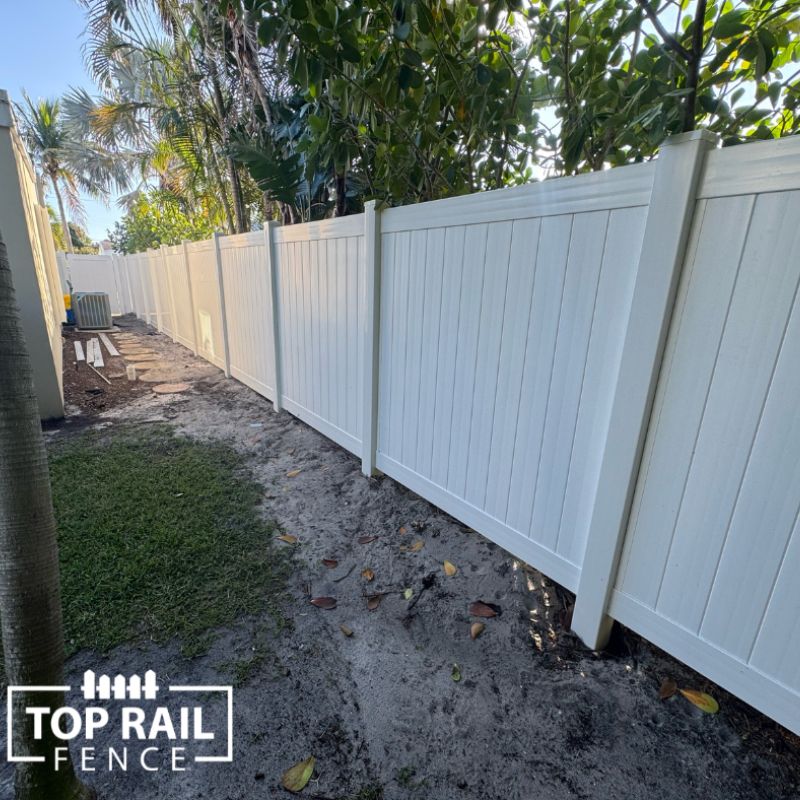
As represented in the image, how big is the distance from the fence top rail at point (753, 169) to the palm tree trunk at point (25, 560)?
196 cm

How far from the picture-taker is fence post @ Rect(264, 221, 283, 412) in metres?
4.47

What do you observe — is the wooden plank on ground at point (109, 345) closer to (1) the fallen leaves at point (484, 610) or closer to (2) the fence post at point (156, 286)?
(2) the fence post at point (156, 286)

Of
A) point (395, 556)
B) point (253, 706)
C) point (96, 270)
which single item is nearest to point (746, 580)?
point (395, 556)

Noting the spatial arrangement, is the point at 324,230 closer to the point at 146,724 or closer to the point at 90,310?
the point at 146,724

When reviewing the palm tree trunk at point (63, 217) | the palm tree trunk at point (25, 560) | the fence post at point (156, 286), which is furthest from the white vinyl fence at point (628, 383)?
the palm tree trunk at point (63, 217)

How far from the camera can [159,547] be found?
251 cm

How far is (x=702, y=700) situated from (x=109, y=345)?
1031 centimetres

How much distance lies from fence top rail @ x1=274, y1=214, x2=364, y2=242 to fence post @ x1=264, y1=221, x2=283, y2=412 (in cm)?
13

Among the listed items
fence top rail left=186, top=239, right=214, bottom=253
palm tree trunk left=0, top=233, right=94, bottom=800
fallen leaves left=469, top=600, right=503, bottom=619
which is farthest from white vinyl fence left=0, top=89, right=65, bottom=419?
fallen leaves left=469, top=600, right=503, bottom=619

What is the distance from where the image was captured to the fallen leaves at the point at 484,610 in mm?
2121

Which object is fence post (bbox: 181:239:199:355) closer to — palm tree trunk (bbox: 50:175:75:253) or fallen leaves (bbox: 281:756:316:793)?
fallen leaves (bbox: 281:756:316:793)

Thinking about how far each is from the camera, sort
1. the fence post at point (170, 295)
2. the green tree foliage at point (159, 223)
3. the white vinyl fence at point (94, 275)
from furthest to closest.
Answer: the white vinyl fence at point (94, 275) < the green tree foliage at point (159, 223) < the fence post at point (170, 295)

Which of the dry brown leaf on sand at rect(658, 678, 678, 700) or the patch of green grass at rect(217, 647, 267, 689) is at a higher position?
the dry brown leaf on sand at rect(658, 678, 678, 700)

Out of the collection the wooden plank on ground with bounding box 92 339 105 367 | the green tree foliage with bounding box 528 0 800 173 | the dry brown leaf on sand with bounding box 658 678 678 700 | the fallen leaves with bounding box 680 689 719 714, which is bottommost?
the wooden plank on ground with bounding box 92 339 105 367
